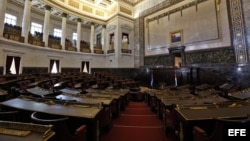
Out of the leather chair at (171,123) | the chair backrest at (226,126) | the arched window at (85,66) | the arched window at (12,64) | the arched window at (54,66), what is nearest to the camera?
the chair backrest at (226,126)

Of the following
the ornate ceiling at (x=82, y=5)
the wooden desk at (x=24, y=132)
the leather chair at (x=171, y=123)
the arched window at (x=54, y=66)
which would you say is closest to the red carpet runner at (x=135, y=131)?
the leather chair at (x=171, y=123)

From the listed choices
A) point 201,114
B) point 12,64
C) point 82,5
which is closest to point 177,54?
point 201,114

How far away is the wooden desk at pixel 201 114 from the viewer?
1.79 m

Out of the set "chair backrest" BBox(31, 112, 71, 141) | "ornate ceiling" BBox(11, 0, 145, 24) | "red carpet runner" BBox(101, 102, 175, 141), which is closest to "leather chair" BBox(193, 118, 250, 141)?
"red carpet runner" BBox(101, 102, 175, 141)

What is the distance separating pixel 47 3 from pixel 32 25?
5.38 m

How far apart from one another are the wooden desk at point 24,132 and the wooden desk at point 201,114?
163cm

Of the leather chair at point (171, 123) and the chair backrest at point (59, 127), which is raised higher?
the chair backrest at point (59, 127)

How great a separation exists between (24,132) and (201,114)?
2.13 metres

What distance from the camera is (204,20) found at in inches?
386

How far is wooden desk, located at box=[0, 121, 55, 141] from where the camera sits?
3.60 ft

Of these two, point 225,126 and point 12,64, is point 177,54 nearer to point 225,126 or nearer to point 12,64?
point 225,126

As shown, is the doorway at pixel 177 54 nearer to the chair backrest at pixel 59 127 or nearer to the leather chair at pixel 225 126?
the leather chair at pixel 225 126

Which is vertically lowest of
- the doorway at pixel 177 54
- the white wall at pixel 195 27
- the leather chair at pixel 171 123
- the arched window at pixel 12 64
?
A: the leather chair at pixel 171 123

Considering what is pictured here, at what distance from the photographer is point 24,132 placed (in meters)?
1.18
